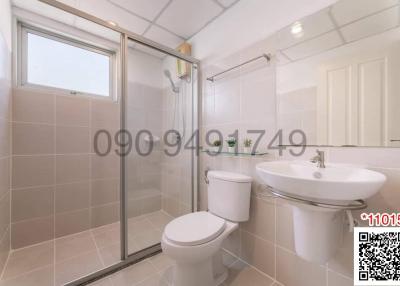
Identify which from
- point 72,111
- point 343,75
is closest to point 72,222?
point 72,111

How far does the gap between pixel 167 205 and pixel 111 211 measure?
2.45 feet

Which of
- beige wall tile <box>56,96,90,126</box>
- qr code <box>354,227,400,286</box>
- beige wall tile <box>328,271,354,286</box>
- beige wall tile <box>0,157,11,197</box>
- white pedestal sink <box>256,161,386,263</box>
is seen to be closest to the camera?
white pedestal sink <box>256,161,386,263</box>

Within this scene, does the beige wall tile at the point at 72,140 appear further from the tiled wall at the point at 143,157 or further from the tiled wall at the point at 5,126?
the tiled wall at the point at 143,157

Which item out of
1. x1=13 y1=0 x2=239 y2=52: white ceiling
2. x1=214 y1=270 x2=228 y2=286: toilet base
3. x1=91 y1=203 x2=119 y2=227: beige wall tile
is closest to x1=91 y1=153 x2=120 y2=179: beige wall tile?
x1=91 y1=203 x2=119 y2=227: beige wall tile

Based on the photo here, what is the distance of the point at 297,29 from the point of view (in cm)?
116

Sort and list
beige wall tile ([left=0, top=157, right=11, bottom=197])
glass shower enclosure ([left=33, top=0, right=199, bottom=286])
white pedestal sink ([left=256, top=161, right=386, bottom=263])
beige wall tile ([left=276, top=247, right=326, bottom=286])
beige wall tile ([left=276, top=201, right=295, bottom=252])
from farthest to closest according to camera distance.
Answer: glass shower enclosure ([left=33, top=0, right=199, bottom=286])
beige wall tile ([left=0, top=157, right=11, bottom=197])
beige wall tile ([left=276, top=201, right=295, bottom=252])
beige wall tile ([left=276, top=247, right=326, bottom=286])
white pedestal sink ([left=256, top=161, right=386, bottom=263])

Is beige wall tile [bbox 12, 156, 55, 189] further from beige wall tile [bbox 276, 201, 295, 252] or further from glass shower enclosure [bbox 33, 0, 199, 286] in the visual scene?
beige wall tile [bbox 276, 201, 295, 252]

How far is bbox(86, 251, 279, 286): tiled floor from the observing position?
1.22 m

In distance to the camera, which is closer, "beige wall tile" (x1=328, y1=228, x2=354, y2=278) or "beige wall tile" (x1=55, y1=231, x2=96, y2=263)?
"beige wall tile" (x1=328, y1=228, x2=354, y2=278)

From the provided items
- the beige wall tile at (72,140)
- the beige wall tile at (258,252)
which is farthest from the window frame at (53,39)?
the beige wall tile at (258,252)

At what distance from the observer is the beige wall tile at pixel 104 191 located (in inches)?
77.2

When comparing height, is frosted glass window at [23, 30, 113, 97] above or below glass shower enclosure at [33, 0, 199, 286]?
above

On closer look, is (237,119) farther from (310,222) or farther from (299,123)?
(310,222)

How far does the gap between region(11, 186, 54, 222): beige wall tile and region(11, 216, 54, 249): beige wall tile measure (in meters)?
0.05
